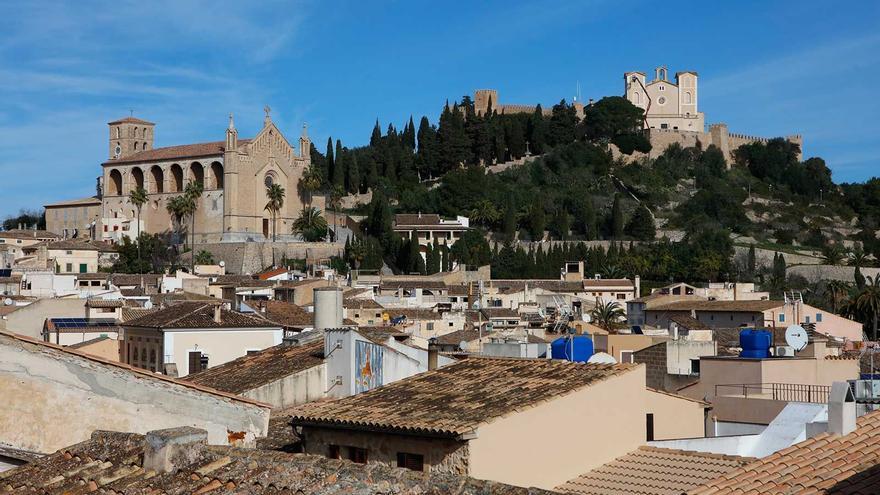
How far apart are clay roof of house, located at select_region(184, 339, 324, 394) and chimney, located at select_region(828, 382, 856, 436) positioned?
826cm

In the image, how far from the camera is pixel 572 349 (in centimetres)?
1519

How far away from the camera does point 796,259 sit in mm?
106125

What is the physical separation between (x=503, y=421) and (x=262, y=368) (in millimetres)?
7421

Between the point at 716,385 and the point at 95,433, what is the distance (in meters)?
8.97

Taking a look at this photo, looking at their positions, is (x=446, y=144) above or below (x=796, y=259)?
above

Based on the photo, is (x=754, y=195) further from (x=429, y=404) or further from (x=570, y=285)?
(x=429, y=404)

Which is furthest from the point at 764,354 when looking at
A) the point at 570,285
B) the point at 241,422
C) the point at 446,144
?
the point at 446,144

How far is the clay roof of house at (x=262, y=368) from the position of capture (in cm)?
1633

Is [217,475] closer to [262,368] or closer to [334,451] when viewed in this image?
[334,451]

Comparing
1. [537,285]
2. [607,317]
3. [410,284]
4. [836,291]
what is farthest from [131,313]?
[836,291]

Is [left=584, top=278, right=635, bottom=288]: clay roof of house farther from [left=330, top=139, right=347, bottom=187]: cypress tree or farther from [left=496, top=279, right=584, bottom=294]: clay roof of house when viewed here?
[left=330, top=139, right=347, bottom=187]: cypress tree

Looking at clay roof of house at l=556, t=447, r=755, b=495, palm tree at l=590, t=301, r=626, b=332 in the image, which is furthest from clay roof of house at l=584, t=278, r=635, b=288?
clay roof of house at l=556, t=447, r=755, b=495

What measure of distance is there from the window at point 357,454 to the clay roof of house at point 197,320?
519 inches

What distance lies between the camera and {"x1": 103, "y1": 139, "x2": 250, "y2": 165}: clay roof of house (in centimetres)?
10750
